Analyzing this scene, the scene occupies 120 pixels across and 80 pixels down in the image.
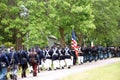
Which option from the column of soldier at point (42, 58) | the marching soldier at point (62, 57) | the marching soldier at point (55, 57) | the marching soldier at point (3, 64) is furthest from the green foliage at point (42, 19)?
the marching soldier at point (3, 64)

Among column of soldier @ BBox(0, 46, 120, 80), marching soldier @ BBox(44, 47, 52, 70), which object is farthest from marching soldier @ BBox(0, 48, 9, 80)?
marching soldier @ BBox(44, 47, 52, 70)

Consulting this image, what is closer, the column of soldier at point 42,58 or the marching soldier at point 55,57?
the column of soldier at point 42,58

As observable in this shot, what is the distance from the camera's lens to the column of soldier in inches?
991

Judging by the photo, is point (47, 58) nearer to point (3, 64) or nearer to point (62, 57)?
point (62, 57)

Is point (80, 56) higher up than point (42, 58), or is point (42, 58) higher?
point (80, 56)

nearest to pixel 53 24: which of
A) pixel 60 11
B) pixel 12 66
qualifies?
pixel 60 11

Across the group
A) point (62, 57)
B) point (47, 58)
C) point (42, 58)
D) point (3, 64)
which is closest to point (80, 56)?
point (62, 57)

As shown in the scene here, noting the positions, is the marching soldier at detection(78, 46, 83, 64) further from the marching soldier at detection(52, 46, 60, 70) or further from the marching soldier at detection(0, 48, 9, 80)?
the marching soldier at detection(0, 48, 9, 80)

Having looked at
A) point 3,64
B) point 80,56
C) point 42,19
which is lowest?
point 3,64

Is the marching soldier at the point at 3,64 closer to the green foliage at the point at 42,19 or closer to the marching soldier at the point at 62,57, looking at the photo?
the marching soldier at the point at 62,57

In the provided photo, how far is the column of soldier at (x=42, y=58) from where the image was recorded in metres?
25.2

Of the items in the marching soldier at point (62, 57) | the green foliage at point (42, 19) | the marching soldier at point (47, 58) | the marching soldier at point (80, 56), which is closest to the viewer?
the marching soldier at point (47, 58)

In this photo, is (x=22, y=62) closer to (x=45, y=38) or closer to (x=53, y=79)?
(x=53, y=79)

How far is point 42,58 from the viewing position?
3212cm
